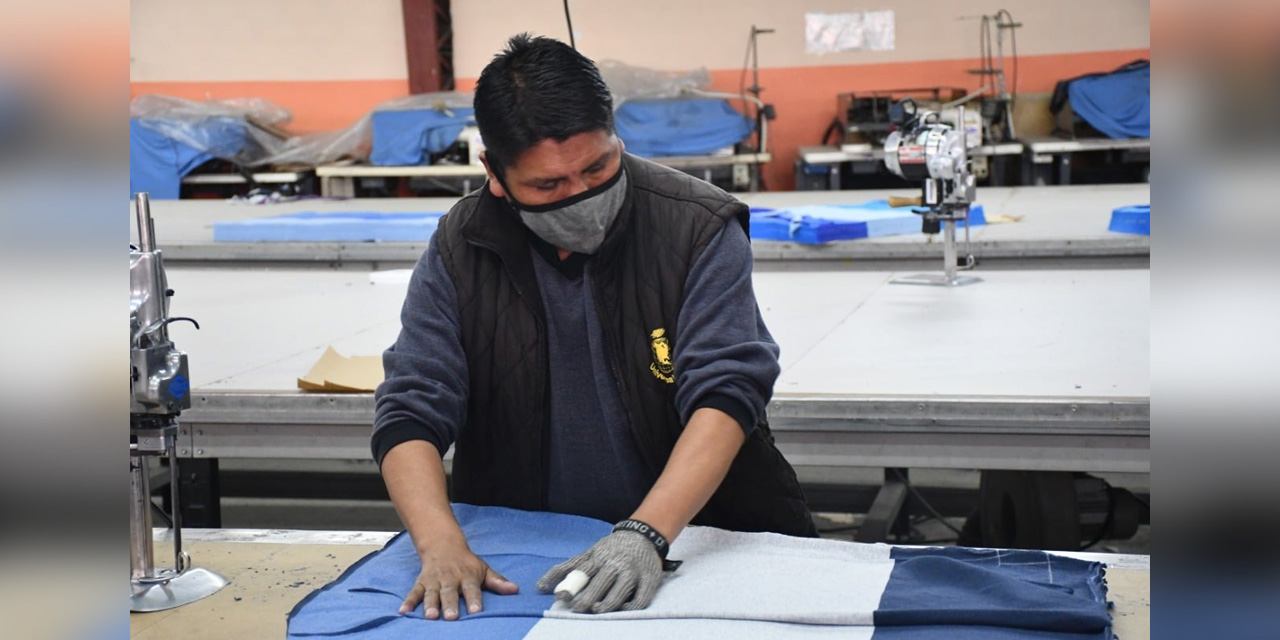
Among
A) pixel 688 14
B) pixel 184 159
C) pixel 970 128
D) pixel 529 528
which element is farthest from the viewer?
pixel 688 14

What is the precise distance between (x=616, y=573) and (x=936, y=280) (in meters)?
2.58

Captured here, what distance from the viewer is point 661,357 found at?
160cm

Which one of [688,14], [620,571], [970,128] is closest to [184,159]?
[688,14]

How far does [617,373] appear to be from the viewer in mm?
1599

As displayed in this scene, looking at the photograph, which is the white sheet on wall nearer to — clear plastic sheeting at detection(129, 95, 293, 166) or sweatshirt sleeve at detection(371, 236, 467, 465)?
clear plastic sheeting at detection(129, 95, 293, 166)

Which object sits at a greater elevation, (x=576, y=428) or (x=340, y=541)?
(x=576, y=428)

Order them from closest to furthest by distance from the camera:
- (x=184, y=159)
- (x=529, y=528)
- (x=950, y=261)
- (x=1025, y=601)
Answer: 1. (x=1025, y=601)
2. (x=529, y=528)
3. (x=950, y=261)
4. (x=184, y=159)

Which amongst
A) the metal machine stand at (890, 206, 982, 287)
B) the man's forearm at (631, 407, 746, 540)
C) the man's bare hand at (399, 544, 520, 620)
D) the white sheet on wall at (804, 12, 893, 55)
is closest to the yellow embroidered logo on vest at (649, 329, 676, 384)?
the man's forearm at (631, 407, 746, 540)

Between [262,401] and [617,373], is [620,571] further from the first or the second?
[262,401]

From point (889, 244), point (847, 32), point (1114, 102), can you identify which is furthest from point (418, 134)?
point (889, 244)

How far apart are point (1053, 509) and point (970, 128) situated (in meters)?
1.56

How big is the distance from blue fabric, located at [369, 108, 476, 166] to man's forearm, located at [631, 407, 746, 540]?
7378 mm

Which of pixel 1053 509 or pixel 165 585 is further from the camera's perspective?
pixel 1053 509

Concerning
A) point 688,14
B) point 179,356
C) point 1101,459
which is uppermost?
point 688,14
